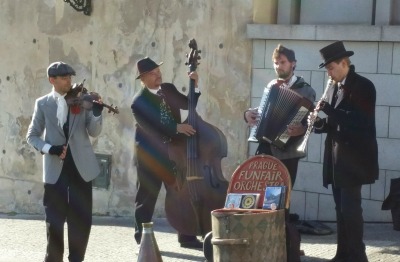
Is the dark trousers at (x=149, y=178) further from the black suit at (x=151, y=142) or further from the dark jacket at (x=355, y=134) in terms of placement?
the dark jacket at (x=355, y=134)

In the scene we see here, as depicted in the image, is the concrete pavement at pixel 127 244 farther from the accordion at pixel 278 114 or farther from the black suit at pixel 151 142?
the accordion at pixel 278 114

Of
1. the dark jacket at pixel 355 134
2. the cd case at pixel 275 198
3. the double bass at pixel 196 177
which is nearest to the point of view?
the cd case at pixel 275 198

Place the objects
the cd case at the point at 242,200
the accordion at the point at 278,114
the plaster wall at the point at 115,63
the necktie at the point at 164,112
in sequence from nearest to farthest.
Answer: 1. the cd case at the point at 242,200
2. the accordion at the point at 278,114
3. the necktie at the point at 164,112
4. the plaster wall at the point at 115,63

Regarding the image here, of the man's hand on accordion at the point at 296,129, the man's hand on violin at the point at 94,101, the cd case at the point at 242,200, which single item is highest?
the man's hand on violin at the point at 94,101

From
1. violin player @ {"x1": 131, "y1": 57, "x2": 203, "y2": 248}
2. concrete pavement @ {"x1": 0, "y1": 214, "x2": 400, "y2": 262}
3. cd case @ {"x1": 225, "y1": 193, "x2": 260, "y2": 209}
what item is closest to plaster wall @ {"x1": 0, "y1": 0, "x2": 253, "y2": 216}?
concrete pavement @ {"x1": 0, "y1": 214, "x2": 400, "y2": 262}

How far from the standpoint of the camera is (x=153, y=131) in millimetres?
9195

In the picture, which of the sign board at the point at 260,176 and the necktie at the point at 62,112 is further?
the necktie at the point at 62,112

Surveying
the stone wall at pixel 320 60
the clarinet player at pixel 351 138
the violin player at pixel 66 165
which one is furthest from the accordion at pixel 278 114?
the stone wall at pixel 320 60

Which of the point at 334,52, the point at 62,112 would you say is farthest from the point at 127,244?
the point at 334,52

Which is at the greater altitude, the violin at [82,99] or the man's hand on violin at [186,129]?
the violin at [82,99]

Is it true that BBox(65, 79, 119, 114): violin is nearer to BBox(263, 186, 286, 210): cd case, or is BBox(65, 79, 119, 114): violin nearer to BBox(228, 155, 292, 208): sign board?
BBox(228, 155, 292, 208): sign board

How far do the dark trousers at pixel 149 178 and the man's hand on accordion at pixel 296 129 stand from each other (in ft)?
4.55

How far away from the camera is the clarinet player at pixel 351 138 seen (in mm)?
7898

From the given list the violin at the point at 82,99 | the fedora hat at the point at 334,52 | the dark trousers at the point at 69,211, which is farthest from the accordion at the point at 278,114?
the dark trousers at the point at 69,211
